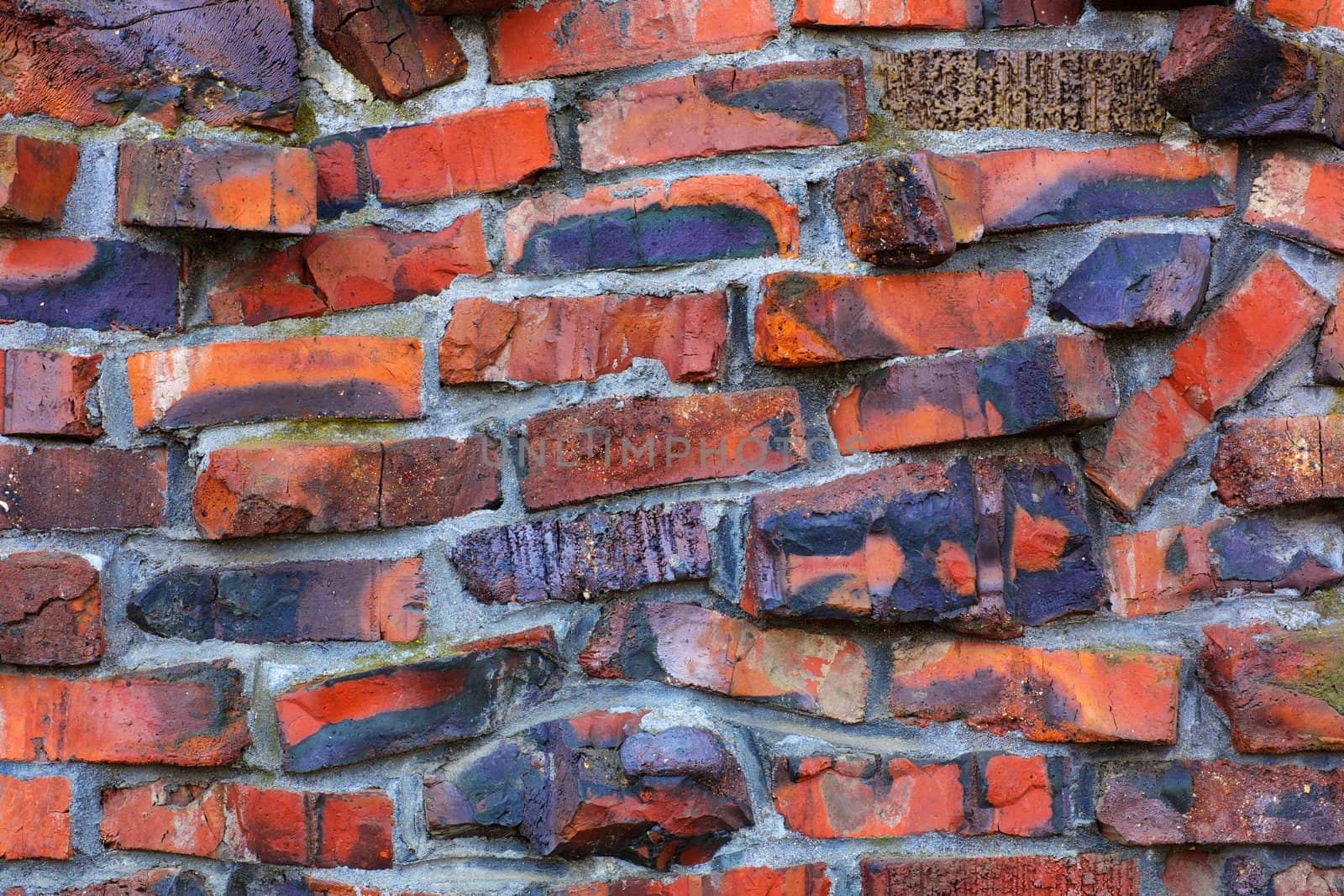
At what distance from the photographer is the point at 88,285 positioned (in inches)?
39.8

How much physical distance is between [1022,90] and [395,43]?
0.56m

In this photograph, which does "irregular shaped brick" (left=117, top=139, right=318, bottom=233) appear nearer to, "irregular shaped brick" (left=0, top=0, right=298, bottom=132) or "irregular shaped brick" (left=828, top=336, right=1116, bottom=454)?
"irregular shaped brick" (left=0, top=0, right=298, bottom=132)

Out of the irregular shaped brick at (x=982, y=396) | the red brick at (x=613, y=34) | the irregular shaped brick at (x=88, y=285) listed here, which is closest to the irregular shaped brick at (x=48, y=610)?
the irregular shaped brick at (x=88, y=285)

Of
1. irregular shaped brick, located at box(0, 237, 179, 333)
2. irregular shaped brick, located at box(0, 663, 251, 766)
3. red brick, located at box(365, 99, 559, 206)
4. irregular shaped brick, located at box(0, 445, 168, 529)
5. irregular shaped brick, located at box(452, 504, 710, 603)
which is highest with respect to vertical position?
red brick, located at box(365, 99, 559, 206)

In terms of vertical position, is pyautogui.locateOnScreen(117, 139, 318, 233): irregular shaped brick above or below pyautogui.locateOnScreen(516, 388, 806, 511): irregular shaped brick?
above

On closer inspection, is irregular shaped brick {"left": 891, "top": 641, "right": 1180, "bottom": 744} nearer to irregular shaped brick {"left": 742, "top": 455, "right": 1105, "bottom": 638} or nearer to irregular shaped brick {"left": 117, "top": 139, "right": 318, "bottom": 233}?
irregular shaped brick {"left": 742, "top": 455, "right": 1105, "bottom": 638}

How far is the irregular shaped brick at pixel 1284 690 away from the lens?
94 centimetres

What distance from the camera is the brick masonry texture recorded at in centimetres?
95

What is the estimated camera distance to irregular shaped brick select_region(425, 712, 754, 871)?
0.94 meters

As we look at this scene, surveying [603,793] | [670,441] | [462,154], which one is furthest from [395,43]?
[603,793]

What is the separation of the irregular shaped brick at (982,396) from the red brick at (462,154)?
36 cm

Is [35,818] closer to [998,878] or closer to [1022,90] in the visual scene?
[998,878]

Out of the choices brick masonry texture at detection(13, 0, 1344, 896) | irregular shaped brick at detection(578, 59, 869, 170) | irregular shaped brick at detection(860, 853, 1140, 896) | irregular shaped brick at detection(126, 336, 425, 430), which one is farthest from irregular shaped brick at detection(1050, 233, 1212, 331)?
irregular shaped brick at detection(126, 336, 425, 430)

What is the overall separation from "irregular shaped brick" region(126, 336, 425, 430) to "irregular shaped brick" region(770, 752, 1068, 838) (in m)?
0.49
